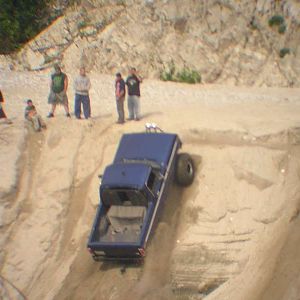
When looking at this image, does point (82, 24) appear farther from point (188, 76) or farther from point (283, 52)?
point (283, 52)

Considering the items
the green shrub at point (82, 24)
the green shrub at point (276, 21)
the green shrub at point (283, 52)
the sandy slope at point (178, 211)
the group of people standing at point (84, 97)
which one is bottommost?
the sandy slope at point (178, 211)

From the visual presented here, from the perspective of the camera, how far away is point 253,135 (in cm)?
1614

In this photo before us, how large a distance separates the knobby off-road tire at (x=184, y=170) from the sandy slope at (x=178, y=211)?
0.30 m

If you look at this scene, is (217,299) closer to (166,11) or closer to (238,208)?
(238,208)

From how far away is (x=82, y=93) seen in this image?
17531 mm

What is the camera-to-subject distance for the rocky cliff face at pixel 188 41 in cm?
2398

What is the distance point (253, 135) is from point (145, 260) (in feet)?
15.5

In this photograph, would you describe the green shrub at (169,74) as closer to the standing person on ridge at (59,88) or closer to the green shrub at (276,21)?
the green shrub at (276,21)

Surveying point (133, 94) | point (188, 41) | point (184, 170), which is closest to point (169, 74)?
point (188, 41)

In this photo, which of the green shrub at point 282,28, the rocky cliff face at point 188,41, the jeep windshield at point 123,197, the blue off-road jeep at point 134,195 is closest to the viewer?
the blue off-road jeep at point 134,195

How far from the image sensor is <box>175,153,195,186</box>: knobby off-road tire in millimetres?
14867

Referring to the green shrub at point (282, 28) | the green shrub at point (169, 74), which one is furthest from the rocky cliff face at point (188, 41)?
the green shrub at point (169, 74)

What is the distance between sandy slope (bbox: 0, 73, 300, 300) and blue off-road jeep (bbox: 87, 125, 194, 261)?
27.0 inches

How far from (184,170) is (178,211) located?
1030 millimetres
